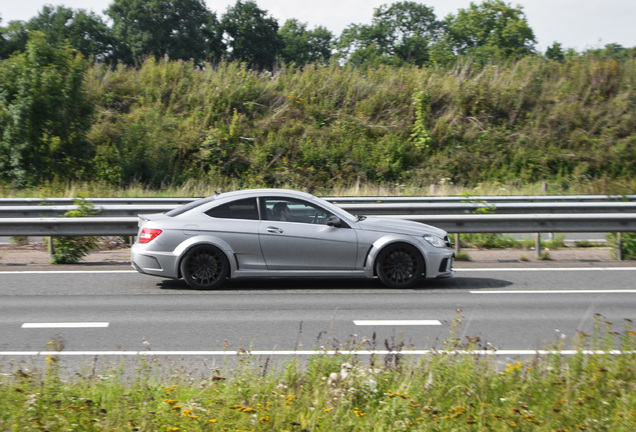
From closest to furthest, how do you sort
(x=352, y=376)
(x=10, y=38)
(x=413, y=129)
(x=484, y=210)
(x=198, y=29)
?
1. (x=352, y=376)
2. (x=484, y=210)
3. (x=413, y=129)
4. (x=10, y=38)
5. (x=198, y=29)

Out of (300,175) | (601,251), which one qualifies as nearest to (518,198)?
(601,251)

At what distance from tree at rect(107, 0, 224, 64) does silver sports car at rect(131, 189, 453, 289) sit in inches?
1755

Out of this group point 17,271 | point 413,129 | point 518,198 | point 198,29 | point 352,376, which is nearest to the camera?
point 352,376

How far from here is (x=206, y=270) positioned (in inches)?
408

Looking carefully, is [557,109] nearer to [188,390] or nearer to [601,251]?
[601,251]

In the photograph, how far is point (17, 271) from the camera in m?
12.1

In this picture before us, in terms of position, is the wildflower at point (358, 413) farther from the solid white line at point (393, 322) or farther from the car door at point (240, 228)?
the car door at point (240, 228)

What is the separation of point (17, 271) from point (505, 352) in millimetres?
8440

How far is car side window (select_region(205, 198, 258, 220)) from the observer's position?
10438 millimetres

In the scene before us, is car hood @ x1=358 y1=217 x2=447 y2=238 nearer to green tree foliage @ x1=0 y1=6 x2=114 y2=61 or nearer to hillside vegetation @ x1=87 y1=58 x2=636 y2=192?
hillside vegetation @ x1=87 y1=58 x2=636 y2=192

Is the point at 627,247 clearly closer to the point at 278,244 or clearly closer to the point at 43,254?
the point at 278,244

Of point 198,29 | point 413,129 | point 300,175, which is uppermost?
point 198,29

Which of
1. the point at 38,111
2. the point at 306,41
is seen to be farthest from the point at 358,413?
the point at 306,41

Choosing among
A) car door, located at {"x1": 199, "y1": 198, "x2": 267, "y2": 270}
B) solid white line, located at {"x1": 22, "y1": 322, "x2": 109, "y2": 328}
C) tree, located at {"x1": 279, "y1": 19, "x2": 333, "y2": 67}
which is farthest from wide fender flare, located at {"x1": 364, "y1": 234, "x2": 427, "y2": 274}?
tree, located at {"x1": 279, "y1": 19, "x2": 333, "y2": 67}
